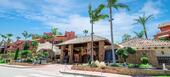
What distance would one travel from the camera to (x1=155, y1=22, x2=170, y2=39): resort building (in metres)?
43.3

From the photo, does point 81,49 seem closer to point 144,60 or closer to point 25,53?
point 25,53

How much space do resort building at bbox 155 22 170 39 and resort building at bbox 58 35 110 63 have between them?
40.0ft

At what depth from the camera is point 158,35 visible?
152ft

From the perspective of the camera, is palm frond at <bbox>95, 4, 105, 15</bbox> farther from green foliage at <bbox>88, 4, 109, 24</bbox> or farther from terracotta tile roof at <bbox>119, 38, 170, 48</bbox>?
terracotta tile roof at <bbox>119, 38, 170, 48</bbox>

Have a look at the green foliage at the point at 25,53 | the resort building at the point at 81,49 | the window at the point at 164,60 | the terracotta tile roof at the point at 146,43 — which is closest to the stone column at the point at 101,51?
the resort building at the point at 81,49

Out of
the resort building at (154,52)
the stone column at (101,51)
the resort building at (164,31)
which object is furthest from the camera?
the resort building at (164,31)

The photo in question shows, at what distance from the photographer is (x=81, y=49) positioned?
45438 millimetres

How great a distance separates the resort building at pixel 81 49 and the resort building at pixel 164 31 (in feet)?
40.0

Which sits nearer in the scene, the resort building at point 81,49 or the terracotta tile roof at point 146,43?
the terracotta tile roof at point 146,43

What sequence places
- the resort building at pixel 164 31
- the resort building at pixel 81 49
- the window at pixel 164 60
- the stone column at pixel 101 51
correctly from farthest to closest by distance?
the resort building at pixel 164 31
the resort building at pixel 81 49
the stone column at pixel 101 51
the window at pixel 164 60

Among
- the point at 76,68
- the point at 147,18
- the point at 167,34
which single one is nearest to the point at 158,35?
the point at 167,34

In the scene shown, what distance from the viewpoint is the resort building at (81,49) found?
39.2 metres

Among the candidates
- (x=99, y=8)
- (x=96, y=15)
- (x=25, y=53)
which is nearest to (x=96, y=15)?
(x=96, y=15)

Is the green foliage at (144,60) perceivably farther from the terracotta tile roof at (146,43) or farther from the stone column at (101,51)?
the stone column at (101,51)
